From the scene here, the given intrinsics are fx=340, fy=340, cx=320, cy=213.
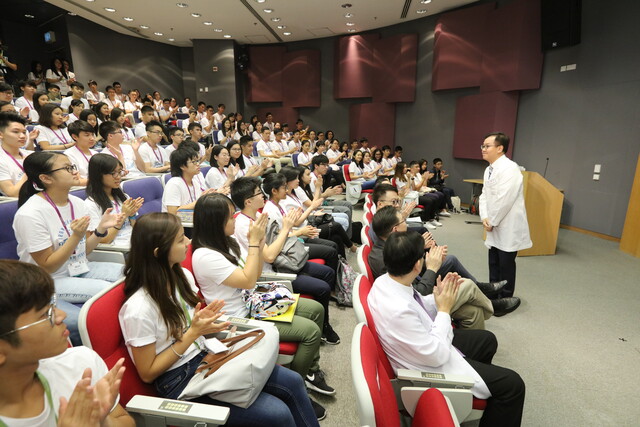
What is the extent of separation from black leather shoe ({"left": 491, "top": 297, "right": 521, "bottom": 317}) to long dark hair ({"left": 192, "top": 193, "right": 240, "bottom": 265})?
2485 millimetres

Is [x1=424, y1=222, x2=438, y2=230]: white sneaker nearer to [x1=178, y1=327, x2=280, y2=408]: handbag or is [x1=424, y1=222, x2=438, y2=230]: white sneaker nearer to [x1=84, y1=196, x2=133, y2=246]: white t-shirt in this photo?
[x1=84, y1=196, x2=133, y2=246]: white t-shirt

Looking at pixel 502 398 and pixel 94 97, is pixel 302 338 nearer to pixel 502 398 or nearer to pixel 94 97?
pixel 502 398

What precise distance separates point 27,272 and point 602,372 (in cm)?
320

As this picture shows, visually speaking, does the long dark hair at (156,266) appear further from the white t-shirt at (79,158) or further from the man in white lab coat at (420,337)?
the white t-shirt at (79,158)

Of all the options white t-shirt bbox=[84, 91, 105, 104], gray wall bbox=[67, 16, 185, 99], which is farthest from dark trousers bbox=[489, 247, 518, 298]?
gray wall bbox=[67, 16, 185, 99]

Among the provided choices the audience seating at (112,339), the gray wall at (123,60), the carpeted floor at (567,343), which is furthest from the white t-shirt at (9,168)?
the gray wall at (123,60)

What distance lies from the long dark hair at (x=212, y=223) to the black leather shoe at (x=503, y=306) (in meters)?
2.48

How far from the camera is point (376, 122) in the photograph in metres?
9.83

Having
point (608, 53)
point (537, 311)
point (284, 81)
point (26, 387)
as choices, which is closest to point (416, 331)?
point (26, 387)

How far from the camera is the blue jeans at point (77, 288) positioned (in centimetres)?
169

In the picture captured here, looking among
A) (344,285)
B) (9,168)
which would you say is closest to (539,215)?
(344,285)

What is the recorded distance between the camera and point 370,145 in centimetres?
1008

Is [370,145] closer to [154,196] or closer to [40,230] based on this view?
[154,196]

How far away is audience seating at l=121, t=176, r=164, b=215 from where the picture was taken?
10.0 feet
